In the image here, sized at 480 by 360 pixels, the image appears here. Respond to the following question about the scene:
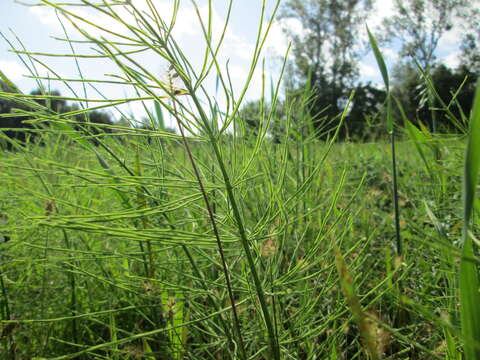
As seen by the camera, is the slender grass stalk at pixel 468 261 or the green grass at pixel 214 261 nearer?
the slender grass stalk at pixel 468 261

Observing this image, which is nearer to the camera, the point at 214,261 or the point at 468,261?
the point at 468,261

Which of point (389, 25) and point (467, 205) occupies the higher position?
point (389, 25)

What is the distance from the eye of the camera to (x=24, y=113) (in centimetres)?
59

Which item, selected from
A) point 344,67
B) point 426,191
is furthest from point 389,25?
point 426,191

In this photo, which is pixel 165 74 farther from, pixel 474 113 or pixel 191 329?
pixel 191 329

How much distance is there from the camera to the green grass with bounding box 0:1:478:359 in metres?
0.54

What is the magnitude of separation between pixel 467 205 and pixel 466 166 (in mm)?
39

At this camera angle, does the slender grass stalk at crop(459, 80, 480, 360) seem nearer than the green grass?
Yes

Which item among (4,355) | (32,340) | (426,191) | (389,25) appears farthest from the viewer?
(389,25)

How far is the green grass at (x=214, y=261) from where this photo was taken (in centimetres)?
54

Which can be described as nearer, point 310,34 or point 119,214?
point 119,214

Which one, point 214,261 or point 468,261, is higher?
point 468,261

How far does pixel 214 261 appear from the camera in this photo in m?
0.73

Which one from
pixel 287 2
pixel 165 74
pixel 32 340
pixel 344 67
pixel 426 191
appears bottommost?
pixel 32 340
